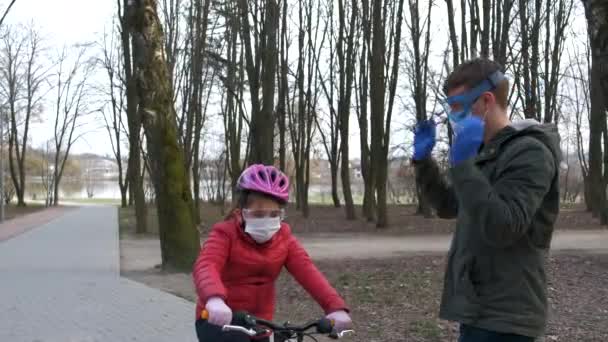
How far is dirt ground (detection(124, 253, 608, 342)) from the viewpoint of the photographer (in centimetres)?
762

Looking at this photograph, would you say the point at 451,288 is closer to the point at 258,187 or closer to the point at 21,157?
the point at 258,187

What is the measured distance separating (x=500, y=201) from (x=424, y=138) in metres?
0.55

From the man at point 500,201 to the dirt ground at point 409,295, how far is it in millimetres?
4835

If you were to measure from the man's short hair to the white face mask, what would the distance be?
1.07 meters

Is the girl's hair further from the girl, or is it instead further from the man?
the man

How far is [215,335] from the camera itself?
3.22 metres

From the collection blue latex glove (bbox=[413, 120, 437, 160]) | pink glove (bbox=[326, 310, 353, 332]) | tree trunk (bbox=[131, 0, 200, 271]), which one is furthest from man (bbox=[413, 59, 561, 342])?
tree trunk (bbox=[131, 0, 200, 271])

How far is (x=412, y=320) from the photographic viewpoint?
826cm

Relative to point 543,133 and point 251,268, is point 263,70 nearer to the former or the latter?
point 251,268

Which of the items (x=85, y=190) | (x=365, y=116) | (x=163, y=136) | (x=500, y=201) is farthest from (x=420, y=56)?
(x=85, y=190)

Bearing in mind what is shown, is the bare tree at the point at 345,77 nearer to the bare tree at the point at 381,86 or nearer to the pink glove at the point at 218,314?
the bare tree at the point at 381,86

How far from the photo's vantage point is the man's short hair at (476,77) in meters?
2.57

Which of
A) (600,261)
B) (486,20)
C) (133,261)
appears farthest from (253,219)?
(486,20)

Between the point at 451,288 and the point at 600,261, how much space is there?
11.8 metres
